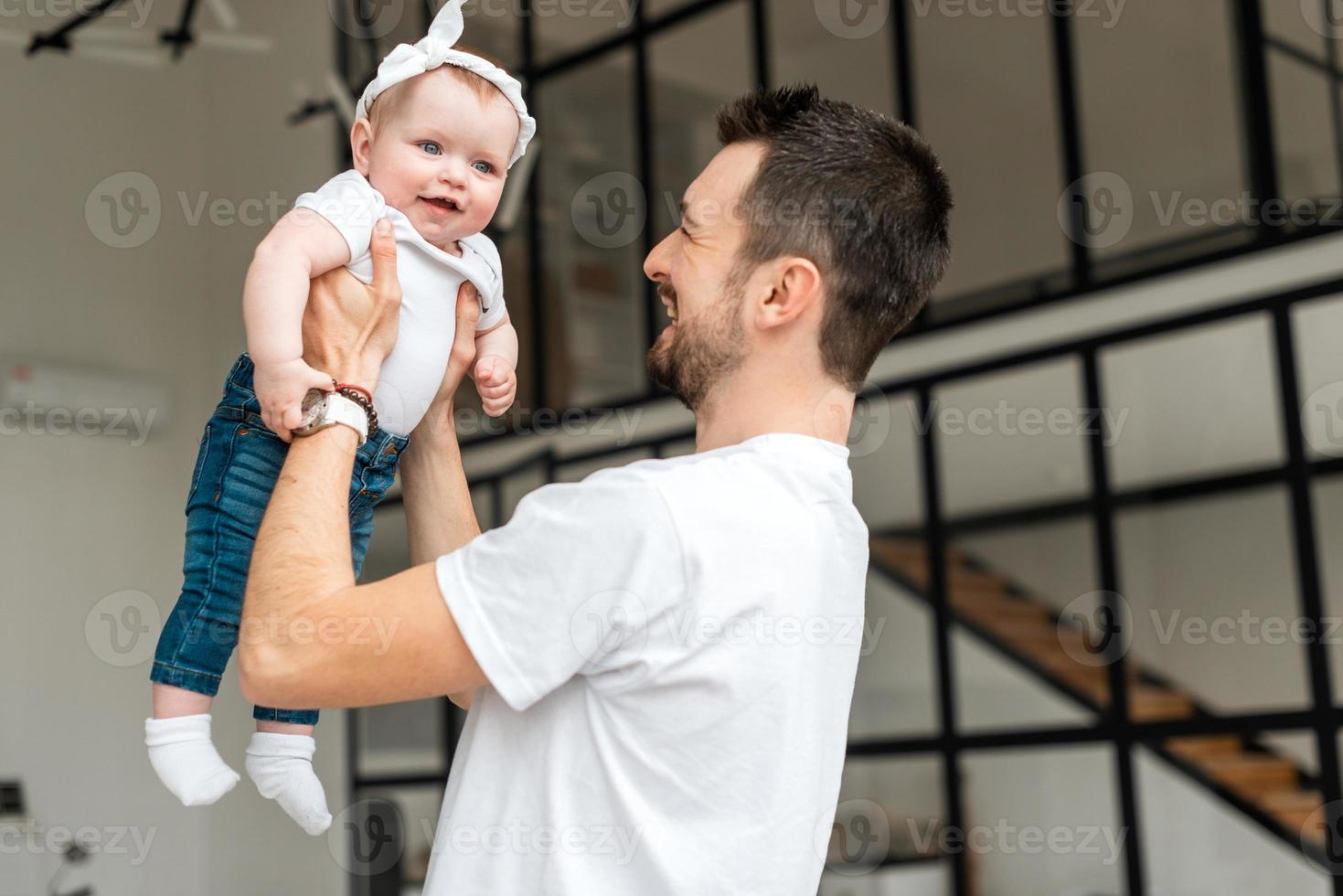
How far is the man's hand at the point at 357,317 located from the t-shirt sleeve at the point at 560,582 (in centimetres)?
24

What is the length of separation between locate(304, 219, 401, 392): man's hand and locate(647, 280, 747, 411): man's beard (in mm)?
248

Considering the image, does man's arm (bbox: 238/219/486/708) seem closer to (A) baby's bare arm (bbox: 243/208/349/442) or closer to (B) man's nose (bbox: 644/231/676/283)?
(A) baby's bare arm (bbox: 243/208/349/442)

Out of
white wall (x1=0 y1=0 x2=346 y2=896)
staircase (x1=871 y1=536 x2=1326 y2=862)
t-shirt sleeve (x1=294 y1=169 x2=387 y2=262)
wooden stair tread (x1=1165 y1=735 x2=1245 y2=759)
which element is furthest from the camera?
white wall (x1=0 y1=0 x2=346 y2=896)

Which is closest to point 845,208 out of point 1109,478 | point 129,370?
point 1109,478

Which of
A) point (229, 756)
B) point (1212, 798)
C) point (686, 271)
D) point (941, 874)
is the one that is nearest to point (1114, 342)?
point (1212, 798)

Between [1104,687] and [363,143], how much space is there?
3.42 meters

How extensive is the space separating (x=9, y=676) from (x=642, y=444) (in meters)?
3.21

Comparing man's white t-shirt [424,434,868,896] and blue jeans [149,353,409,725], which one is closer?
man's white t-shirt [424,434,868,896]

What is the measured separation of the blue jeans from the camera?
1.25 m

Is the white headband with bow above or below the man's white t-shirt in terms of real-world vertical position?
above

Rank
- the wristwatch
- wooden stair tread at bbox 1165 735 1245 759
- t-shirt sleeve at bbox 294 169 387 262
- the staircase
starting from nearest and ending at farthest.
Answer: the wristwatch → t-shirt sleeve at bbox 294 169 387 262 → the staircase → wooden stair tread at bbox 1165 735 1245 759

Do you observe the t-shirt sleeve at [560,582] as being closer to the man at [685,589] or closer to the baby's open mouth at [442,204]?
the man at [685,589]

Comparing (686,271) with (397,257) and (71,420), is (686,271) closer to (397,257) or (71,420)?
(397,257)

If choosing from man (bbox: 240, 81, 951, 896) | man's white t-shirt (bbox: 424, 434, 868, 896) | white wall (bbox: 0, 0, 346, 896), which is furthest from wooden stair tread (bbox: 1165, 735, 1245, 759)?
white wall (bbox: 0, 0, 346, 896)
